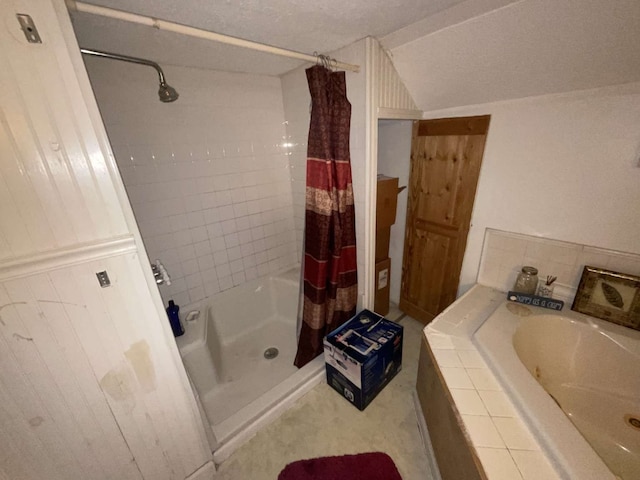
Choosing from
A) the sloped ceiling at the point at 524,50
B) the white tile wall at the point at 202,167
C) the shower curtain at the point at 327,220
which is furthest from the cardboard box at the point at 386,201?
the white tile wall at the point at 202,167

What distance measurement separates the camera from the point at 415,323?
7.09 ft

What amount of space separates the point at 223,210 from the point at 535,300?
6.78 feet

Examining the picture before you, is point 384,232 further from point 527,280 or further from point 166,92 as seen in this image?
point 166,92

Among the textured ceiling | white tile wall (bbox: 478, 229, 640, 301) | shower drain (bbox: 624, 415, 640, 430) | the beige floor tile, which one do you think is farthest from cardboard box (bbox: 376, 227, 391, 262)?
shower drain (bbox: 624, 415, 640, 430)

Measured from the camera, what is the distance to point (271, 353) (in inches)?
75.8

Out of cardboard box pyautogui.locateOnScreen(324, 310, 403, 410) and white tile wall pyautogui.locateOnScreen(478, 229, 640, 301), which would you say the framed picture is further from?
cardboard box pyautogui.locateOnScreen(324, 310, 403, 410)

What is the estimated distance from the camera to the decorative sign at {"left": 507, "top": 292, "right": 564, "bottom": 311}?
4.28 ft

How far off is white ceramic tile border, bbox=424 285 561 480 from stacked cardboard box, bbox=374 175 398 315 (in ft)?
2.47

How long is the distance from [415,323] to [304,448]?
1311mm

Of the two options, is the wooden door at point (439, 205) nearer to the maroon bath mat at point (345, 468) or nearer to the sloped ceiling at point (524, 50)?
the sloped ceiling at point (524, 50)

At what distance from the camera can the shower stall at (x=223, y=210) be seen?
1.45 meters

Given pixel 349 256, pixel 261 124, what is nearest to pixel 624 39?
pixel 349 256

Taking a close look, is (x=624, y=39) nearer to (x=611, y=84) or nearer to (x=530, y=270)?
(x=611, y=84)

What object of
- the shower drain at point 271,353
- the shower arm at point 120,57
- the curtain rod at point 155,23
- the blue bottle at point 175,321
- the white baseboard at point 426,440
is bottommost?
the shower drain at point 271,353
